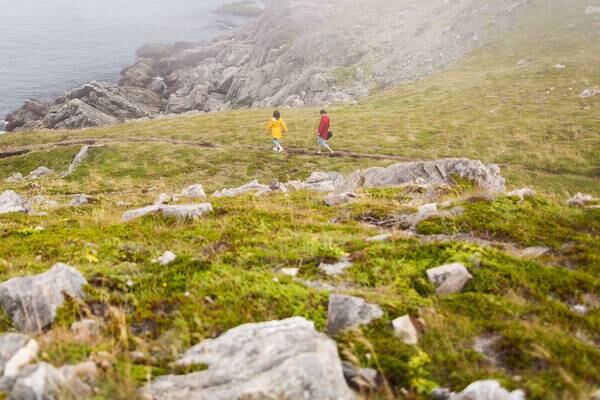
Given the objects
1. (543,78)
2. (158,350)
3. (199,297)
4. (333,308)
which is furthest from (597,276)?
(543,78)

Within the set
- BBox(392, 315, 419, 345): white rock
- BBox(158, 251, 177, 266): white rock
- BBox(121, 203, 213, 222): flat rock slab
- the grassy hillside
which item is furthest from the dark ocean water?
BBox(392, 315, 419, 345): white rock

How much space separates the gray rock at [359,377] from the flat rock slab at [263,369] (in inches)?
9.2

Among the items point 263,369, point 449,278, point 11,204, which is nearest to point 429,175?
point 449,278

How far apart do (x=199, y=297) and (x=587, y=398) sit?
5289mm

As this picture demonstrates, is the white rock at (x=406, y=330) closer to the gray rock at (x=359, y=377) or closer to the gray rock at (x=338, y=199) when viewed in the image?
the gray rock at (x=359, y=377)

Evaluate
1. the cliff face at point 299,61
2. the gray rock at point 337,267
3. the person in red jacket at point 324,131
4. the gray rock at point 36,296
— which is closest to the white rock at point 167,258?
the gray rock at point 36,296

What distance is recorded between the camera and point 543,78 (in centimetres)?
5750

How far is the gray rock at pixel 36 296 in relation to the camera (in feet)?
21.9

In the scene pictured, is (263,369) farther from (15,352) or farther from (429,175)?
(429,175)

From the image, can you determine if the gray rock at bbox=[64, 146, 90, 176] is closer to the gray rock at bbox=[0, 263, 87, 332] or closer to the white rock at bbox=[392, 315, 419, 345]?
the gray rock at bbox=[0, 263, 87, 332]

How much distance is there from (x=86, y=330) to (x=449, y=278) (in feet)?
18.6

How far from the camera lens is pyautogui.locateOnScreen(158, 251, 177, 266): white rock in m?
8.77

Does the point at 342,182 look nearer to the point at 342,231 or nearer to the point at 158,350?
the point at 342,231

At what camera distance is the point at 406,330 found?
6.50m
